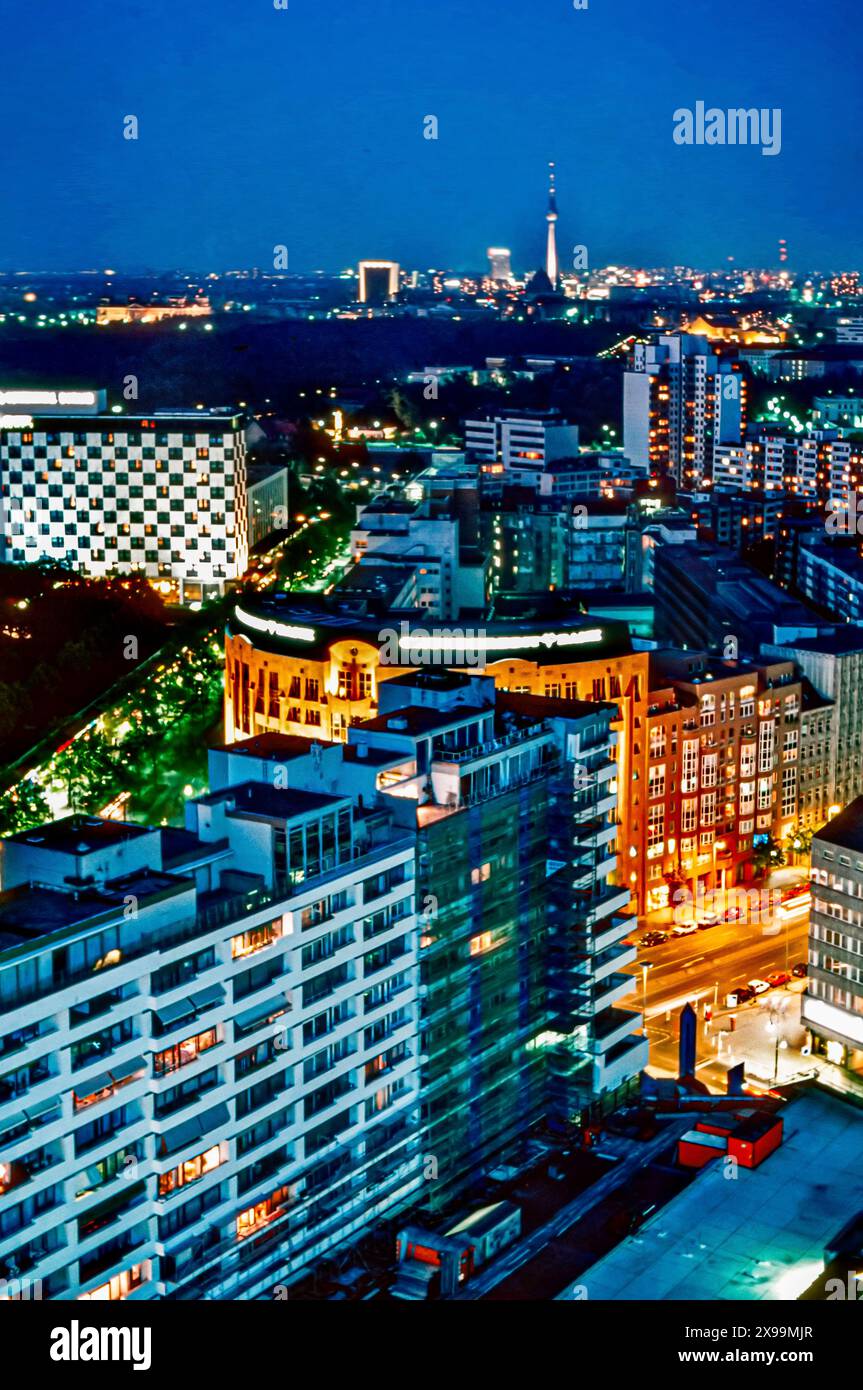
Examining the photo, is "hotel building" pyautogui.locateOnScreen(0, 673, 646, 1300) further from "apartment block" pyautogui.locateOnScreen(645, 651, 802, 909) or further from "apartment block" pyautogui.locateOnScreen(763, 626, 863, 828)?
"apartment block" pyautogui.locateOnScreen(763, 626, 863, 828)

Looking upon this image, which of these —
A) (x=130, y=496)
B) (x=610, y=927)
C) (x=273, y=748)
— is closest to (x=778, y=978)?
(x=610, y=927)

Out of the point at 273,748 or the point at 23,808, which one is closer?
the point at 273,748

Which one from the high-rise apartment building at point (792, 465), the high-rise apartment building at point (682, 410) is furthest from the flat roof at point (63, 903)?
the high-rise apartment building at point (682, 410)

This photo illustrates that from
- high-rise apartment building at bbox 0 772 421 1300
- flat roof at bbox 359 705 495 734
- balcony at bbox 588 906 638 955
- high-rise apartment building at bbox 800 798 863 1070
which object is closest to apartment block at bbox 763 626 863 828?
high-rise apartment building at bbox 800 798 863 1070

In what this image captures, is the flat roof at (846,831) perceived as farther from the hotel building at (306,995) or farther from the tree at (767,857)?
the tree at (767,857)

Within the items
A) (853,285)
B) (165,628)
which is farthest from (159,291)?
(165,628)

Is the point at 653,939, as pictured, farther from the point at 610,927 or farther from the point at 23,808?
the point at 23,808
